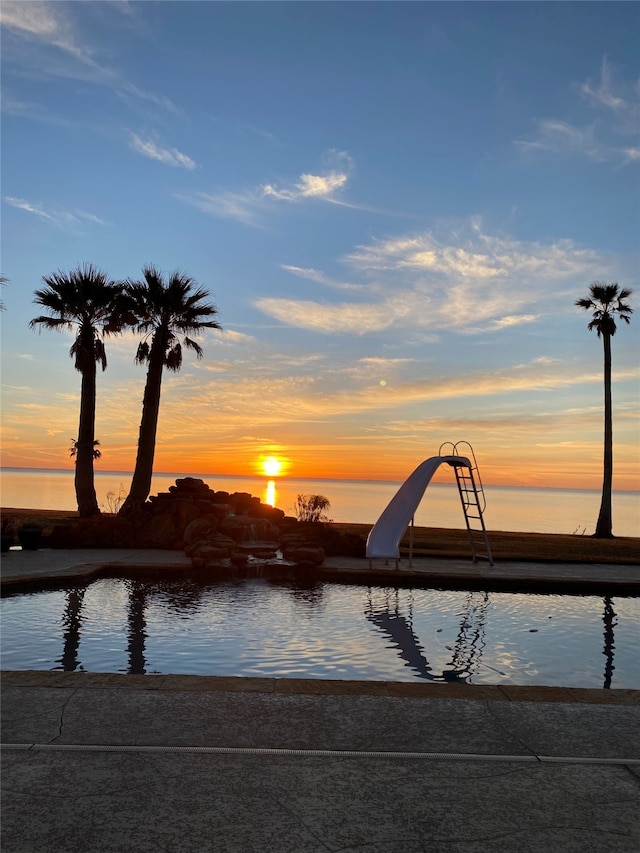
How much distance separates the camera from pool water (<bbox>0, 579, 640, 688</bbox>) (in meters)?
8.54

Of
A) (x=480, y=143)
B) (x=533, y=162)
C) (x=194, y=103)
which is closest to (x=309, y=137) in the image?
(x=194, y=103)

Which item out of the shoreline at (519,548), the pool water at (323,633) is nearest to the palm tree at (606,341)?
the shoreline at (519,548)

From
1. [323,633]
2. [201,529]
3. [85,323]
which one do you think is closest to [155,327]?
[85,323]

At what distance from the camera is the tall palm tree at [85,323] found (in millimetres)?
25172

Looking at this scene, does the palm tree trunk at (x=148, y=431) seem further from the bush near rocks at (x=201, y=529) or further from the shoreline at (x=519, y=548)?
the bush near rocks at (x=201, y=529)

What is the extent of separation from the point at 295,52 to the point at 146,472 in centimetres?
1579

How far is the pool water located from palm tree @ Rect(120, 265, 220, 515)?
11.2 metres

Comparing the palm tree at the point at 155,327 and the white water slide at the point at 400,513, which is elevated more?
the palm tree at the point at 155,327

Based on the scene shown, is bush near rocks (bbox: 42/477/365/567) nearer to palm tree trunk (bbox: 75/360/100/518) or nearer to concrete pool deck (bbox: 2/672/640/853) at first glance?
palm tree trunk (bbox: 75/360/100/518)

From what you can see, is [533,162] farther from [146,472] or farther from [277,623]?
[146,472]

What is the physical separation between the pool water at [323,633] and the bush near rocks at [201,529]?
4270 mm

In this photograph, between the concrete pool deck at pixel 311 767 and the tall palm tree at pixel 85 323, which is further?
the tall palm tree at pixel 85 323

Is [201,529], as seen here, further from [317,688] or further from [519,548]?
[317,688]

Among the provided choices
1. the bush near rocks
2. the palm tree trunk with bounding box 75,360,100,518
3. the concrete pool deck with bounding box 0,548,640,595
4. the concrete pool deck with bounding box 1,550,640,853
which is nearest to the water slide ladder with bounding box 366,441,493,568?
the concrete pool deck with bounding box 0,548,640,595
